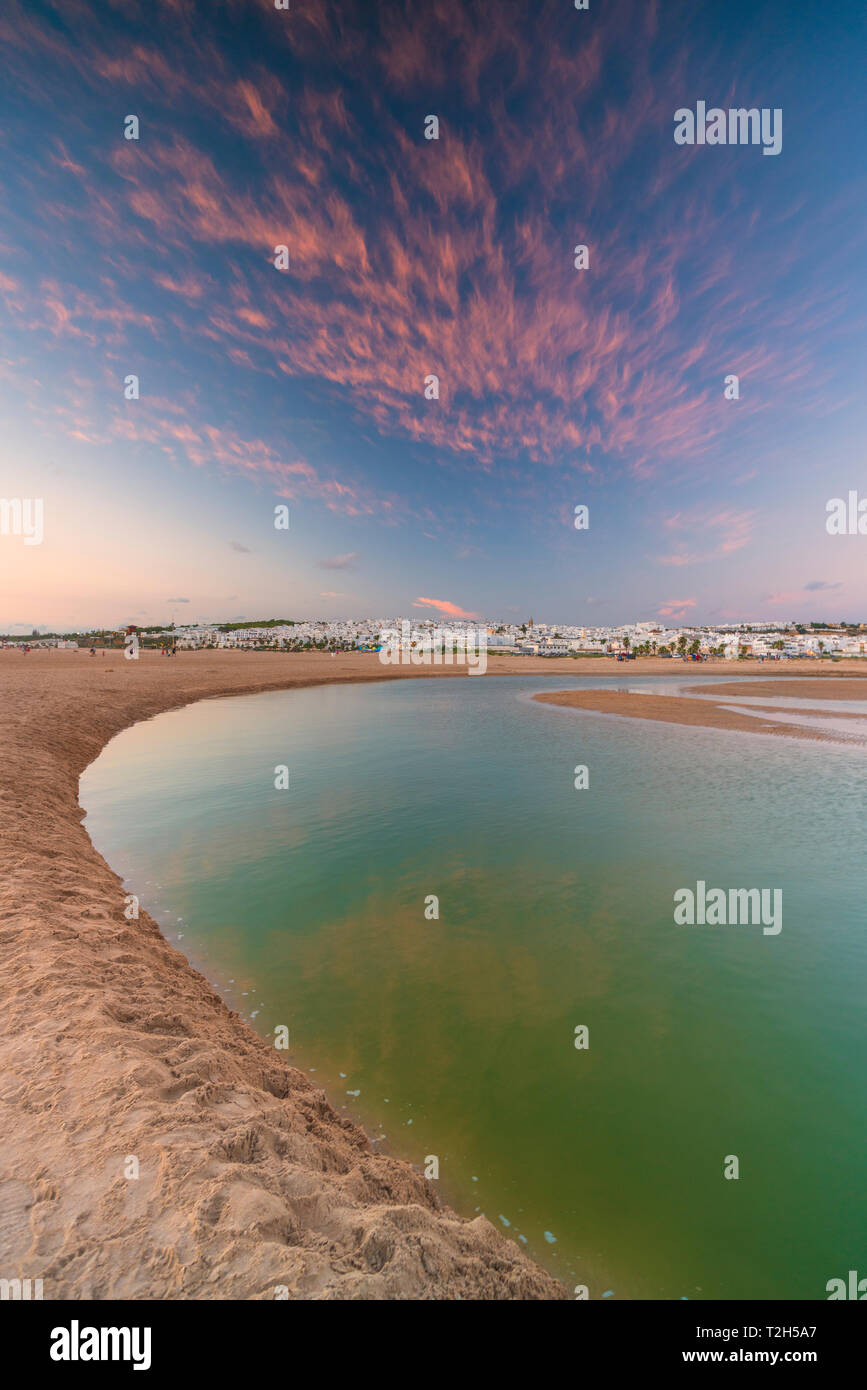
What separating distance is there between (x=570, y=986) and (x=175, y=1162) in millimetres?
6714

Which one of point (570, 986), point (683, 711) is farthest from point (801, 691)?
point (570, 986)

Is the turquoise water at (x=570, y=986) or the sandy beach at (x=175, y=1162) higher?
the sandy beach at (x=175, y=1162)

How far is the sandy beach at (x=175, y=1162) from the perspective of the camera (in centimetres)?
328

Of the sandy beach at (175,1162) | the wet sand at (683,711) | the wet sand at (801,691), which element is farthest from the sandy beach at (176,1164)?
the wet sand at (801,691)

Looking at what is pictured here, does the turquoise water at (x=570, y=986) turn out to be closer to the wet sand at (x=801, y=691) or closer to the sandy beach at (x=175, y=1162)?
the sandy beach at (x=175, y=1162)

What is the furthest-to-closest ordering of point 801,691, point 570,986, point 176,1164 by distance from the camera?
point 801,691 → point 570,986 → point 176,1164

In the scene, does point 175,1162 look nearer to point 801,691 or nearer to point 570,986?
point 570,986

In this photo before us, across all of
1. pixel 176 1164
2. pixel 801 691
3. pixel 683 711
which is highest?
pixel 801 691

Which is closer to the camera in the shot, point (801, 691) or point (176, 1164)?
point (176, 1164)

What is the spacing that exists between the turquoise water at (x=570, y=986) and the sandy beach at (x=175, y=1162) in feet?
3.64

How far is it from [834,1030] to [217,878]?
1279 cm

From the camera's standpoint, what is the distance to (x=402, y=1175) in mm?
5125

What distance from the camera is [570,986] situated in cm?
884
